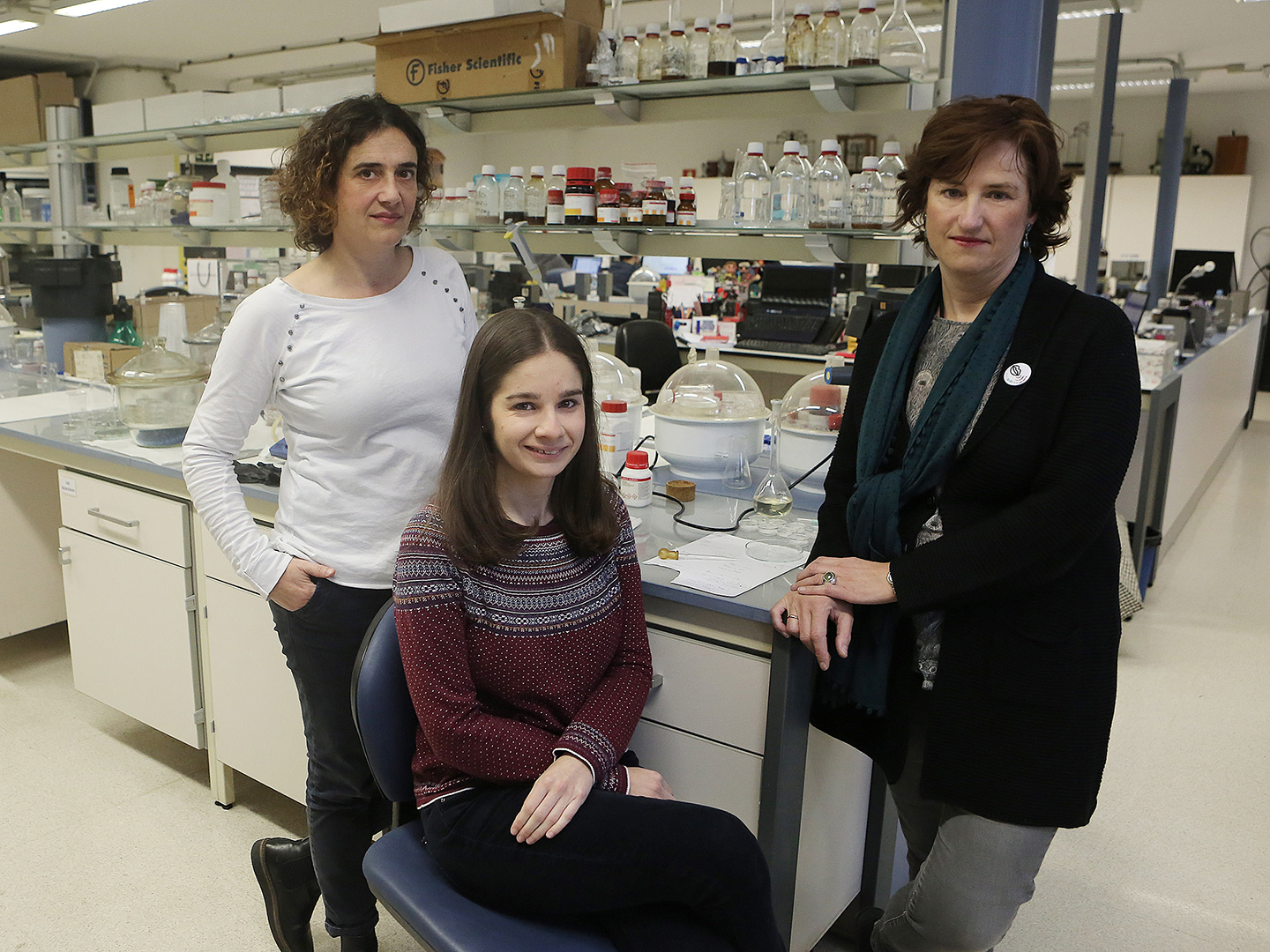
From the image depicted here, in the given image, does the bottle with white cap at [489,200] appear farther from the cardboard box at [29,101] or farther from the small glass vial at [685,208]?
the cardboard box at [29,101]

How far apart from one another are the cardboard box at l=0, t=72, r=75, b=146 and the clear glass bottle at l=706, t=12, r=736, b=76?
125 inches

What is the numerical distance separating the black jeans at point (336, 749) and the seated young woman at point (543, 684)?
1.02ft

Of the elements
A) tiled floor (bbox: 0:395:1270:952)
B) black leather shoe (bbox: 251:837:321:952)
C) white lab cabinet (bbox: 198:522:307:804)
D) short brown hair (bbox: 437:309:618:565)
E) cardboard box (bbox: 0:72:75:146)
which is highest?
cardboard box (bbox: 0:72:75:146)

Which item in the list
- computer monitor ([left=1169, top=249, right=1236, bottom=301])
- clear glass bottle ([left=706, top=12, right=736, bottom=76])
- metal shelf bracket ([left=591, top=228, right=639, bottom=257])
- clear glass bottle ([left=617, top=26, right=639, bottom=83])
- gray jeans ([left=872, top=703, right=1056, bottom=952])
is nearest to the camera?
gray jeans ([left=872, top=703, right=1056, bottom=952])

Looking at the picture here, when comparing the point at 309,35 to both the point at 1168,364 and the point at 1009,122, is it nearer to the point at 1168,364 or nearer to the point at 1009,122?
the point at 1168,364

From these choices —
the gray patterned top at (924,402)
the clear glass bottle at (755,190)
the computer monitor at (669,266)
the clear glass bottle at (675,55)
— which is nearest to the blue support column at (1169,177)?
the computer monitor at (669,266)

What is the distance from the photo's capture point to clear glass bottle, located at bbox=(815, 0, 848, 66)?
2.36 m

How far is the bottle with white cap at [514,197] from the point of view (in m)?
3.04

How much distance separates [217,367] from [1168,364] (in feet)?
12.5

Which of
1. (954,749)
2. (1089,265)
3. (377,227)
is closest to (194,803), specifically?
(377,227)

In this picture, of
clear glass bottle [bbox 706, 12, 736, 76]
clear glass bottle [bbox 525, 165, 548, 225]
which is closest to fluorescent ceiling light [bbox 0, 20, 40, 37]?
clear glass bottle [bbox 525, 165, 548, 225]

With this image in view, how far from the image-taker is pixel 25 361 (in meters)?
3.79

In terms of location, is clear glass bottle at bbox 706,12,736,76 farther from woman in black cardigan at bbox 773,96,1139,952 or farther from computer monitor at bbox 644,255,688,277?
computer monitor at bbox 644,255,688,277

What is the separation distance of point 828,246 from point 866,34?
19.2 inches
